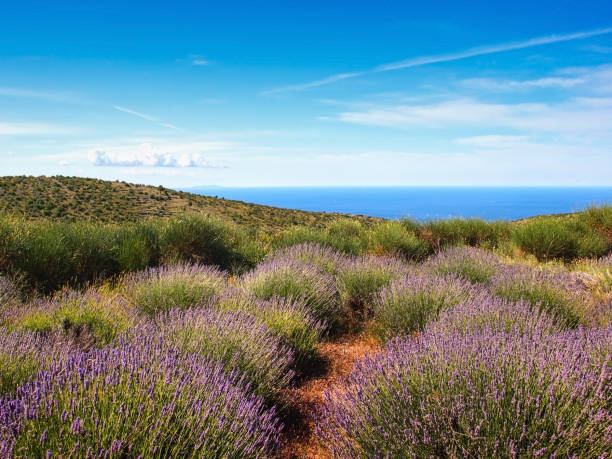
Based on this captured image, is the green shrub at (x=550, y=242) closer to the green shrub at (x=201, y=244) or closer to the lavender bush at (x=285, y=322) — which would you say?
the green shrub at (x=201, y=244)

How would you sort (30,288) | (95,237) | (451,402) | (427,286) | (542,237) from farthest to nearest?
(542,237) → (95,237) → (30,288) → (427,286) → (451,402)

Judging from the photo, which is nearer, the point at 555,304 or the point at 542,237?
the point at 555,304

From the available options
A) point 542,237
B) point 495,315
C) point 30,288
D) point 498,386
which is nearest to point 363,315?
point 495,315

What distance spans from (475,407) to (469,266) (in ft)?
16.9

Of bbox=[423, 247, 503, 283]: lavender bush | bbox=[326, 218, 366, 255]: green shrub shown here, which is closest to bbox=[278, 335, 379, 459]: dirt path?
bbox=[423, 247, 503, 283]: lavender bush

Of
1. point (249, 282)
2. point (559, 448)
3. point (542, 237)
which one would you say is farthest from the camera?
point (542, 237)

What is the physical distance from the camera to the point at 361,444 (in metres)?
2.21

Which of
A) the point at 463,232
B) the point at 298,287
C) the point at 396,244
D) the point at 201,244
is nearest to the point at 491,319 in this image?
the point at 298,287

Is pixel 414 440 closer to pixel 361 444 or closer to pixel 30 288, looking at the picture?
pixel 361 444

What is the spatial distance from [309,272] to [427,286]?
1.82 meters

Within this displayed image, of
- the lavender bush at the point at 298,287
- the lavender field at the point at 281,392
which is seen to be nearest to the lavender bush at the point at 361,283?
the lavender bush at the point at 298,287

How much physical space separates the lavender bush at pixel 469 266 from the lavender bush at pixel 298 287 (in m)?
2.14

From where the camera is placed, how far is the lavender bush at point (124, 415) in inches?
66.4

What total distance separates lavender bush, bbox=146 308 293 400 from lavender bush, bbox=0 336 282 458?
0.73 metres
